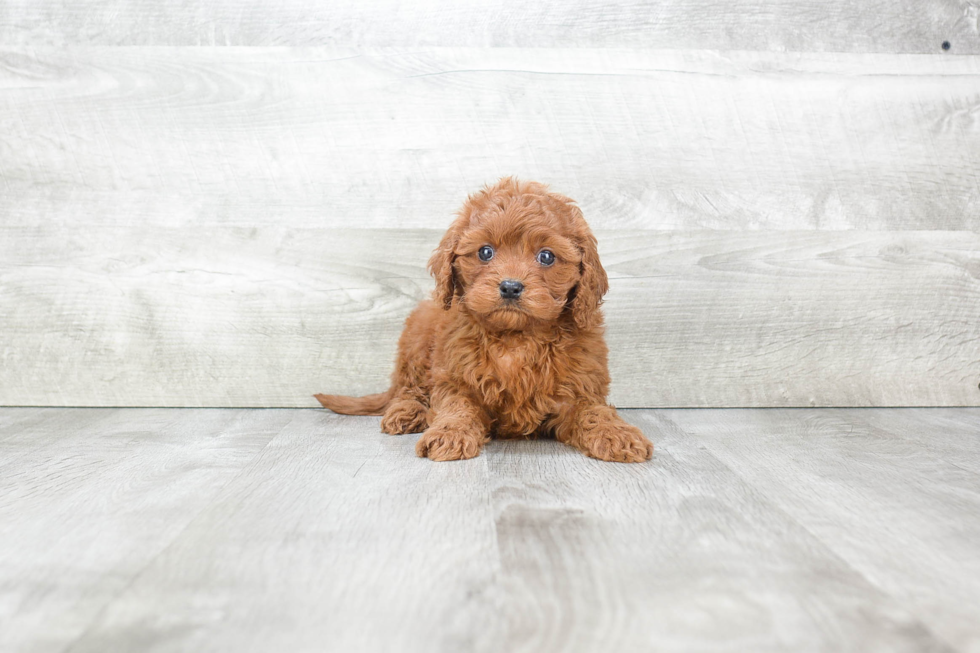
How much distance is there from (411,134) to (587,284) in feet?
3.46

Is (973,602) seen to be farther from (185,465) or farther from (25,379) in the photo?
(25,379)

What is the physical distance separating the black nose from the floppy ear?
0.71 ft

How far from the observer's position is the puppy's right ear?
2.06 meters

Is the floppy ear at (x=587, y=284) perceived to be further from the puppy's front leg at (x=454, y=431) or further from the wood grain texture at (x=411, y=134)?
the wood grain texture at (x=411, y=134)

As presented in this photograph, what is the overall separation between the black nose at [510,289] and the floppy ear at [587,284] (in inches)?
8.6

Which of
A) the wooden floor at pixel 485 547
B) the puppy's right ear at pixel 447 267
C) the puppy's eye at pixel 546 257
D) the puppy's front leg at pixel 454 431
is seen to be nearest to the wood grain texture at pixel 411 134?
the puppy's right ear at pixel 447 267

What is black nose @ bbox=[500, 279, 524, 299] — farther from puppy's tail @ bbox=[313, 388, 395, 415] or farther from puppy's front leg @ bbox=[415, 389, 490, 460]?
puppy's tail @ bbox=[313, 388, 395, 415]

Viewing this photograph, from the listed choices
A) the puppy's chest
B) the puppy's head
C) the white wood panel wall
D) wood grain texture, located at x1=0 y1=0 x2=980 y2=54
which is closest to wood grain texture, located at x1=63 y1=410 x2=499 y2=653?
the puppy's chest

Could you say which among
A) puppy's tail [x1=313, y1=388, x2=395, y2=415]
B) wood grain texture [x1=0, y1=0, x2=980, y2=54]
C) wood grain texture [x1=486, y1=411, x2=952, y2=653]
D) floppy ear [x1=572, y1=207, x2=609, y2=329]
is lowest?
puppy's tail [x1=313, y1=388, x2=395, y2=415]

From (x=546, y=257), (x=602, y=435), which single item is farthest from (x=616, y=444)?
(x=546, y=257)

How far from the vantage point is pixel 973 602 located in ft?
3.59

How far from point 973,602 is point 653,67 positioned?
7.00 feet

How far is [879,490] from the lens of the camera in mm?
1660

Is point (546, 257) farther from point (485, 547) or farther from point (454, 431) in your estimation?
point (485, 547)
